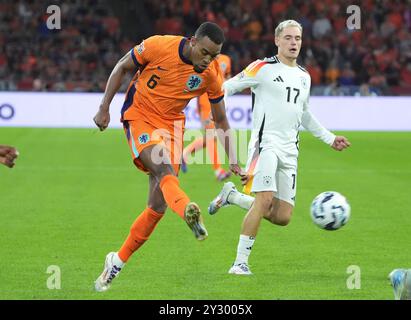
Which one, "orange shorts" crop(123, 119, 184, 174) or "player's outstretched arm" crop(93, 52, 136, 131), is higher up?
"player's outstretched arm" crop(93, 52, 136, 131)

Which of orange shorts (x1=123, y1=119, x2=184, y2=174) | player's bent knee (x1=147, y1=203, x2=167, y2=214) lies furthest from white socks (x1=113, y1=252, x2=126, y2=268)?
orange shorts (x1=123, y1=119, x2=184, y2=174)

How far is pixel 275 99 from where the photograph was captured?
8539mm

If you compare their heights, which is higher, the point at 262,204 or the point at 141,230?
the point at 262,204

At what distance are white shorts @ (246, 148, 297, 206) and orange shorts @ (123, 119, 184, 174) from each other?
94cm

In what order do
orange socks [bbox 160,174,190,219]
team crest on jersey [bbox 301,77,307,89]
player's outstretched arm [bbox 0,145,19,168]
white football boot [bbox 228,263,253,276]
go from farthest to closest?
team crest on jersey [bbox 301,77,307,89], white football boot [bbox 228,263,253,276], orange socks [bbox 160,174,190,219], player's outstretched arm [bbox 0,145,19,168]

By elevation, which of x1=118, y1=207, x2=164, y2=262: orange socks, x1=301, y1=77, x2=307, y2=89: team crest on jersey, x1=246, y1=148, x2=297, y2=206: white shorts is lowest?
x1=118, y1=207, x2=164, y2=262: orange socks

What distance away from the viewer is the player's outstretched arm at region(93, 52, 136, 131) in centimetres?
754

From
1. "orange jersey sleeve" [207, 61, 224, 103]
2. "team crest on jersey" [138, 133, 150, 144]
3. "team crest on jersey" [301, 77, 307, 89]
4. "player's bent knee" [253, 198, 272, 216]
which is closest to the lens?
"team crest on jersey" [138, 133, 150, 144]

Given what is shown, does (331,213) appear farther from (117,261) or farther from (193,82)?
(117,261)

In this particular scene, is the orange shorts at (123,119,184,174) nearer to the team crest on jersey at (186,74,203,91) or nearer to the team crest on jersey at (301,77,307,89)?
the team crest on jersey at (186,74,203,91)

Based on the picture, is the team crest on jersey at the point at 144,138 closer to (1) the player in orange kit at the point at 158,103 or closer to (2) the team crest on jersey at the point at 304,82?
(1) the player in orange kit at the point at 158,103

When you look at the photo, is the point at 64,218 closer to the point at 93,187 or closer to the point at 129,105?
the point at 93,187

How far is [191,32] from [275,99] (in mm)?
24405

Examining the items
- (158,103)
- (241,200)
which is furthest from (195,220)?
(241,200)
